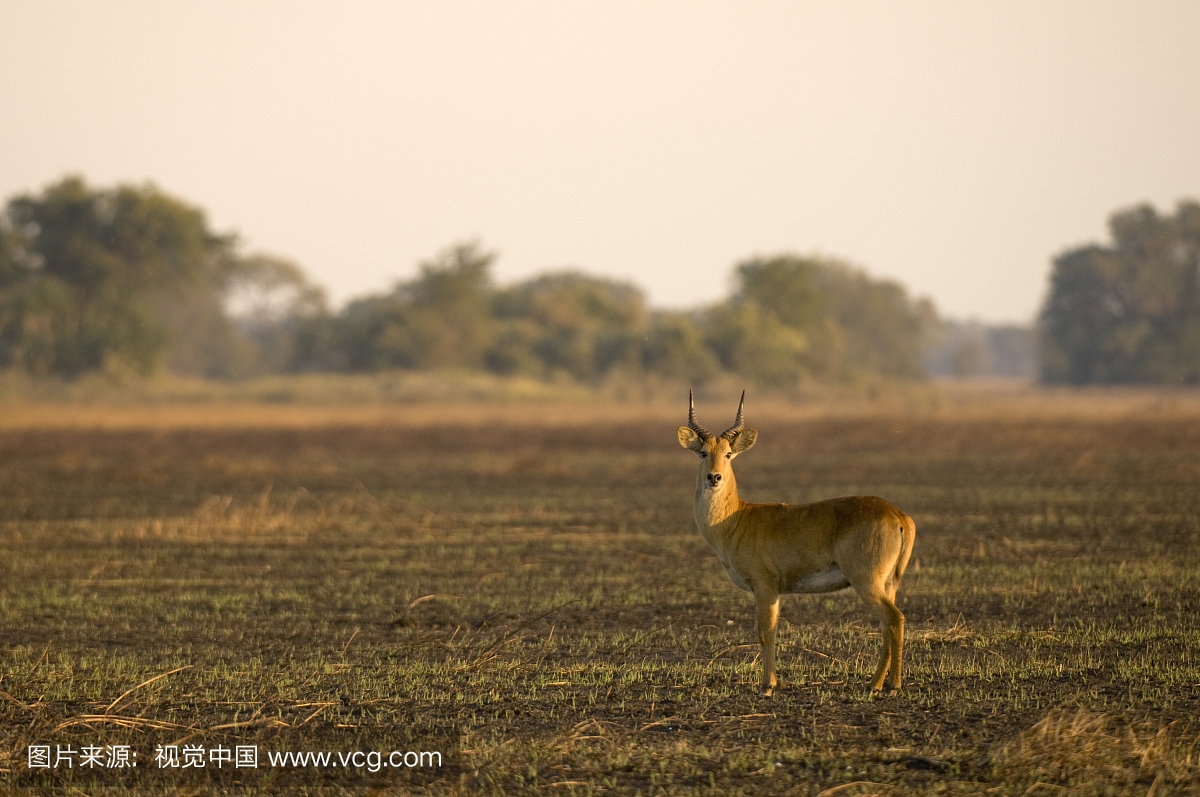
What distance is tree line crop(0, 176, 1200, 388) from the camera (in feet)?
202

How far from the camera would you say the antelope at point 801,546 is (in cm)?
856

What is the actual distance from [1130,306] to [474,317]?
1414 inches

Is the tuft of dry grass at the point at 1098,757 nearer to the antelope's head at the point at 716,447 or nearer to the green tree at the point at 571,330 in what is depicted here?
the antelope's head at the point at 716,447

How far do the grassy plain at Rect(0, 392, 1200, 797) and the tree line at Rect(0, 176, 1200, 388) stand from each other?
36.1 metres

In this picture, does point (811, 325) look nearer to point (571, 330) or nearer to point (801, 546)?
point (571, 330)

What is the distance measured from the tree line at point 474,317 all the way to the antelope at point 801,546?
2092 inches

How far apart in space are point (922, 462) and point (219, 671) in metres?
23.6

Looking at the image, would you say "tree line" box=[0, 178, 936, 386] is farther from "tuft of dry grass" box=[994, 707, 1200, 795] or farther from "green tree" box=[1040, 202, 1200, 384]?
"tuft of dry grass" box=[994, 707, 1200, 795]

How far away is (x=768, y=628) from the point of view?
888 centimetres

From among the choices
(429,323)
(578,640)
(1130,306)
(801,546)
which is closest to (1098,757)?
(801,546)

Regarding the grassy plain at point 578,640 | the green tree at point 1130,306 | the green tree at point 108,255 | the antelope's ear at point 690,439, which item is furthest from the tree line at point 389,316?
the antelope's ear at point 690,439

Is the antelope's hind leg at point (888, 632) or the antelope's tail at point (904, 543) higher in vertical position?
the antelope's tail at point (904, 543)

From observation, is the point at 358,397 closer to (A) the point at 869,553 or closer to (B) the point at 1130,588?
(B) the point at 1130,588

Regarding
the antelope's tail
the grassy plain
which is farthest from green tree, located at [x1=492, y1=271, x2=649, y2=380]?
the antelope's tail
